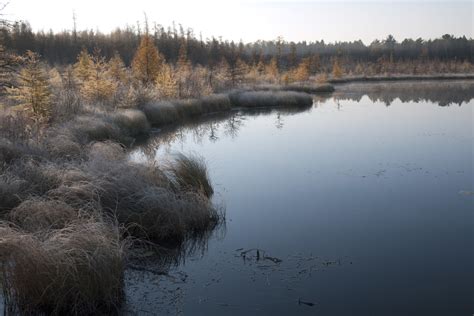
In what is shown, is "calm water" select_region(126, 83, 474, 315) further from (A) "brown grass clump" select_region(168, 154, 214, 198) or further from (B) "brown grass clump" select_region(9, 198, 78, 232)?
(B) "brown grass clump" select_region(9, 198, 78, 232)

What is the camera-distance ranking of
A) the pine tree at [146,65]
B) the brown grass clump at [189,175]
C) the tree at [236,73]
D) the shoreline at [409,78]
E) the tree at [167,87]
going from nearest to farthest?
1. the brown grass clump at [189,175]
2. the tree at [167,87]
3. the pine tree at [146,65]
4. the tree at [236,73]
5. the shoreline at [409,78]

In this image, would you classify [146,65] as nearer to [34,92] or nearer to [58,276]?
[34,92]

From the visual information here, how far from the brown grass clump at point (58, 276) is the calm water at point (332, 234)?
0.42 meters

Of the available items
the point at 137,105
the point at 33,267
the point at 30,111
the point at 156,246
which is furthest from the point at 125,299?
the point at 137,105

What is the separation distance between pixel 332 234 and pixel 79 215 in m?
3.87

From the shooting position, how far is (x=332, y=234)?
285 inches

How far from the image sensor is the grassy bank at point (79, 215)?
15.9 ft

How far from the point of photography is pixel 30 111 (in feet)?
42.1

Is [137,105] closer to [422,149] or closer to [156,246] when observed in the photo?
[422,149]

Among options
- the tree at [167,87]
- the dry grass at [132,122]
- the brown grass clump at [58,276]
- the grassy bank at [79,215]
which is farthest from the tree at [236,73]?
the brown grass clump at [58,276]

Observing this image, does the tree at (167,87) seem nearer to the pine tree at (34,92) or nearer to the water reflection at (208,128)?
the water reflection at (208,128)

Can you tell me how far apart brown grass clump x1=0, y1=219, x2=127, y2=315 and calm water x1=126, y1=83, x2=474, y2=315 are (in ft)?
1.39

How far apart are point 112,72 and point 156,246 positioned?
874 inches

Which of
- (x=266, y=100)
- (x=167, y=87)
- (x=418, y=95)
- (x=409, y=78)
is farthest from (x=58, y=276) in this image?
(x=409, y=78)
